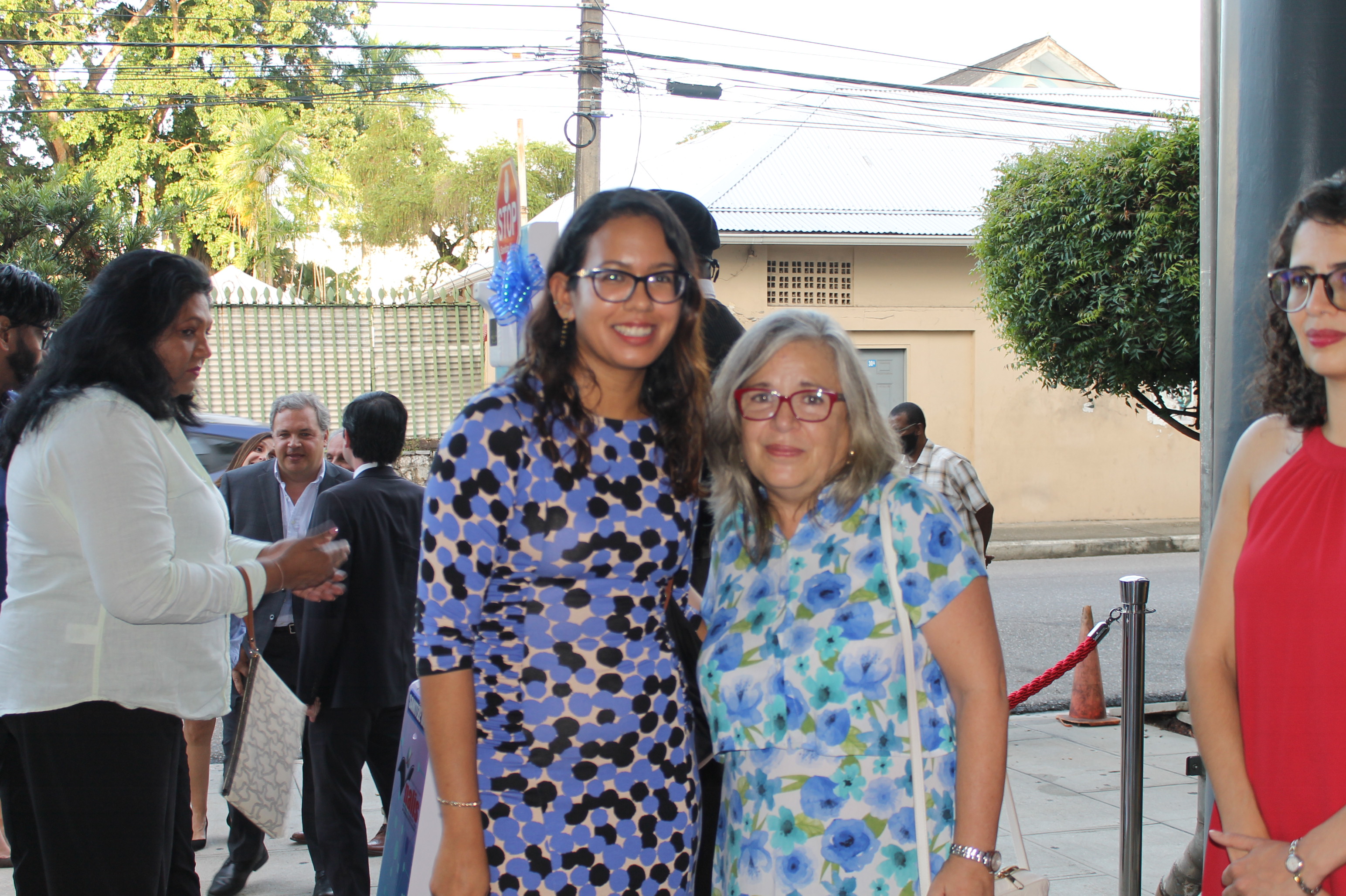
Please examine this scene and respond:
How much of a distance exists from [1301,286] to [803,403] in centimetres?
90

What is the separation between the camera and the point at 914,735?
198 cm

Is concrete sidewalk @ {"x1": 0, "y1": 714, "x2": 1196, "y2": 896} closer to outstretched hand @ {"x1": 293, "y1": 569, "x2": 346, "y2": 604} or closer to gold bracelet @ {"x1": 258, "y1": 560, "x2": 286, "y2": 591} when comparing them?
outstretched hand @ {"x1": 293, "y1": 569, "x2": 346, "y2": 604}

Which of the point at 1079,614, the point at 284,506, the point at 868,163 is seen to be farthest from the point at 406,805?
the point at 868,163

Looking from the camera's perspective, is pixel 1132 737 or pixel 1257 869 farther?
pixel 1132 737

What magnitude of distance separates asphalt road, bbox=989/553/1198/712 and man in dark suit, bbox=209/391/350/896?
4641mm

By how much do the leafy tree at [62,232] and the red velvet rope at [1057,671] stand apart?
8.42 m

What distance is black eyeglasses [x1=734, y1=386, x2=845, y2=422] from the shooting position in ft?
6.94

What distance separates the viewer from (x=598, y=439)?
6.68 feet

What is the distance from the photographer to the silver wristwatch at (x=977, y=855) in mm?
1943

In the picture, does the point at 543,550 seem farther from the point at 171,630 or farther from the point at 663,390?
the point at 171,630

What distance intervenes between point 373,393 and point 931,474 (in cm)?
375

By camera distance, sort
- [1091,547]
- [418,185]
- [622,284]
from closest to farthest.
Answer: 1. [622,284]
2. [1091,547]
3. [418,185]

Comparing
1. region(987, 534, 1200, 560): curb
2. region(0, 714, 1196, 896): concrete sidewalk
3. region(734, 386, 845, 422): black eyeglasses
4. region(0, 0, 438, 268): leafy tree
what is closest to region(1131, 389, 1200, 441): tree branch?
region(0, 714, 1196, 896): concrete sidewalk

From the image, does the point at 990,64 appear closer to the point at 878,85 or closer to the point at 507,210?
the point at 878,85
